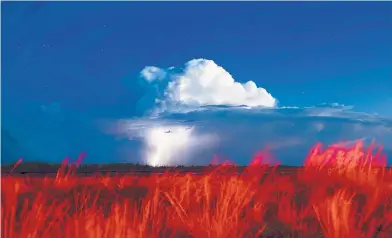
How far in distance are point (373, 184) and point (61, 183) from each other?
208 inches

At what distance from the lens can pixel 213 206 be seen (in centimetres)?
724

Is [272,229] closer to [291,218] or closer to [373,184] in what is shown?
[291,218]

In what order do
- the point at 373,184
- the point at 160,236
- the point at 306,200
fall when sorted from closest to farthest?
the point at 160,236 → the point at 306,200 → the point at 373,184

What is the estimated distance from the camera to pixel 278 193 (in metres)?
8.17

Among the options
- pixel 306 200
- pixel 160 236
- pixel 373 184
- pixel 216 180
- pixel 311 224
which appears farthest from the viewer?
pixel 216 180

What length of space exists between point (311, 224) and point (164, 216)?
185 centimetres

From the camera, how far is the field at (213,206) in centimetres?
532

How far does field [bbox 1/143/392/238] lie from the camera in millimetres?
5316

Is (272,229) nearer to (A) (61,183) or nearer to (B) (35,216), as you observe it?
(B) (35,216)

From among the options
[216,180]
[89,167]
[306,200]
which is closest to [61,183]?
[216,180]

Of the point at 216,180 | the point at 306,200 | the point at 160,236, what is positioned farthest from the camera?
the point at 216,180

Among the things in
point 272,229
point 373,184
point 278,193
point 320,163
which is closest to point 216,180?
point 278,193

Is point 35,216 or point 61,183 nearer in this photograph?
point 35,216

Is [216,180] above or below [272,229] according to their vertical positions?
above
